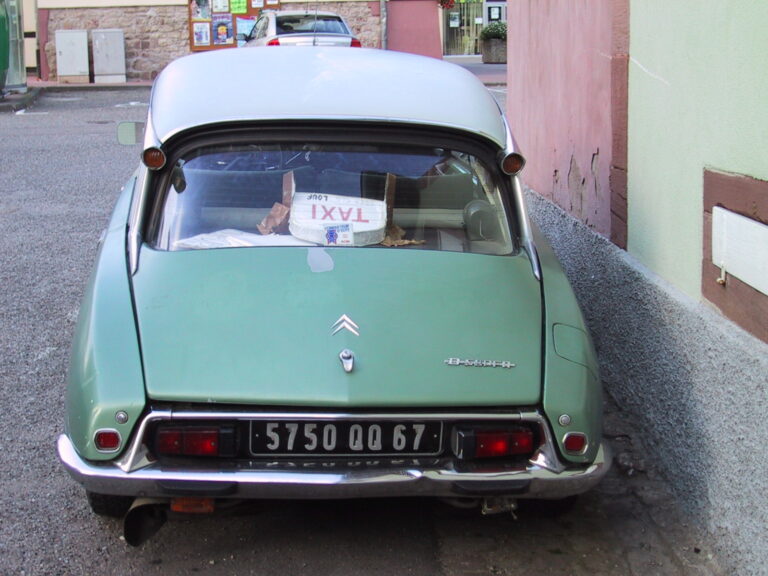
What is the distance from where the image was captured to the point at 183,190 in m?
4.04

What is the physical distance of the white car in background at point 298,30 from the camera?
59.8ft

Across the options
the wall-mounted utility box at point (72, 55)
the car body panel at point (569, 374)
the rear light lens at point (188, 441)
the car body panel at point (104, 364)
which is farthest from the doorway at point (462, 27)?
the rear light lens at point (188, 441)

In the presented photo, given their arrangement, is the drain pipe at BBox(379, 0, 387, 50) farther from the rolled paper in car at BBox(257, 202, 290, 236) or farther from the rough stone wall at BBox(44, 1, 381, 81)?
the rolled paper in car at BBox(257, 202, 290, 236)

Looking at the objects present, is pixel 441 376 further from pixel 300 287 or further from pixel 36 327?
pixel 36 327

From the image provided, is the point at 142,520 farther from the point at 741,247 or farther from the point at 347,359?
the point at 741,247

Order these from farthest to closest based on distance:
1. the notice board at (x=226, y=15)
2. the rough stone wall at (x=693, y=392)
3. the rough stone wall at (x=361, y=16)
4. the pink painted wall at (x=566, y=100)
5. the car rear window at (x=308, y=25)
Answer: the rough stone wall at (x=361, y=16) → the notice board at (x=226, y=15) → the car rear window at (x=308, y=25) → the pink painted wall at (x=566, y=100) → the rough stone wall at (x=693, y=392)

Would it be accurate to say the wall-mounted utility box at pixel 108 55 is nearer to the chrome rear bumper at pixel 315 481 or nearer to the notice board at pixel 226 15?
the notice board at pixel 226 15

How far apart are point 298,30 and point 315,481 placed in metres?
16.8

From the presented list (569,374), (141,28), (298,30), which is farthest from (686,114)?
(141,28)

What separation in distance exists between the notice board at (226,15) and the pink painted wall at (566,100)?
1615 cm

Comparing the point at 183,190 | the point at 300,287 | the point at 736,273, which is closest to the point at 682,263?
the point at 736,273

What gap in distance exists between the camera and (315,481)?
3.21m

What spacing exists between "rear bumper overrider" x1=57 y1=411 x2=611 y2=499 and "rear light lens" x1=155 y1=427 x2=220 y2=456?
0.15ft

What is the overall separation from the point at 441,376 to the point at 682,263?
5.23 feet
